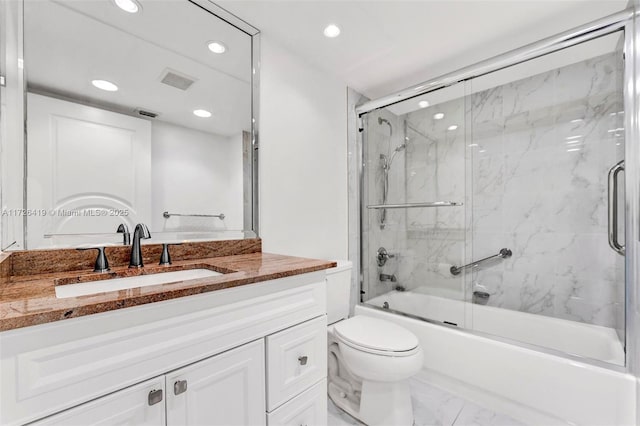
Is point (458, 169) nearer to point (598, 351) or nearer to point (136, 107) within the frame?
point (598, 351)

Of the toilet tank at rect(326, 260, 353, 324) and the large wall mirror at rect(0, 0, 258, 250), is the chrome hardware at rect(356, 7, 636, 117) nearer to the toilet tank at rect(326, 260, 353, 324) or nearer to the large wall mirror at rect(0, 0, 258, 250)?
the large wall mirror at rect(0, 0, 258, 250)

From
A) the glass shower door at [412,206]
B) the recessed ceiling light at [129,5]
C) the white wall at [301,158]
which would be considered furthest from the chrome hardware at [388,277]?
the recessed ceiling light at [129,5]

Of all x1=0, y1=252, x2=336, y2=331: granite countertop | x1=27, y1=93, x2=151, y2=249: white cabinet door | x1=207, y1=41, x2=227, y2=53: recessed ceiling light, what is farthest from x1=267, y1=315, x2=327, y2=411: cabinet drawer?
x1=207, y1=41, x2=227, y2=53: recessed ceiling light

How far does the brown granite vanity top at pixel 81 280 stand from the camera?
A: 587 millimetres

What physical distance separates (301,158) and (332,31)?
0.76 metres

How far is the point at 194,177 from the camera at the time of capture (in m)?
1.42

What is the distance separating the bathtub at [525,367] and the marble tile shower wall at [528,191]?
0.54ft

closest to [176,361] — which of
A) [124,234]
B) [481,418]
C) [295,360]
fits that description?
[295,360]

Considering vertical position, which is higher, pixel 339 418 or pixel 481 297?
pixel 481 297

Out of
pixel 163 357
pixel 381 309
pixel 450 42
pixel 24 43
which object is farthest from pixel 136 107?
pixel 381 309

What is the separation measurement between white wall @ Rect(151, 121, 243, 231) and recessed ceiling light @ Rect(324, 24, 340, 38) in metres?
0.80

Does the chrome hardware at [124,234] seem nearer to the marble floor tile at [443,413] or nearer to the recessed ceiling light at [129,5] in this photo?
the recessed ceiling light at [129,5]

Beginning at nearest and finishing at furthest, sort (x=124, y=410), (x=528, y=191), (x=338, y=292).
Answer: (x=124, y=410), (x=338, y=292), (x=528, y=191)

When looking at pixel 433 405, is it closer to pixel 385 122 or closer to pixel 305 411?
pixel 305 411
